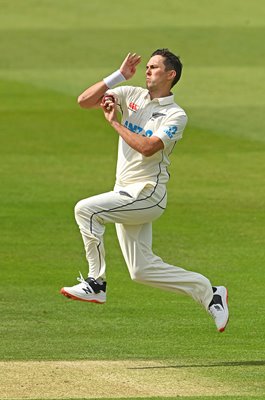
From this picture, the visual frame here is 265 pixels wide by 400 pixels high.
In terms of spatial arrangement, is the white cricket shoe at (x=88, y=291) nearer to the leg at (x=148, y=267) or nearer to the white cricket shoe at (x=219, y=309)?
the leg at (x=148, y=267)

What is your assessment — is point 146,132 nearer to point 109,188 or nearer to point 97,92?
point 97,92

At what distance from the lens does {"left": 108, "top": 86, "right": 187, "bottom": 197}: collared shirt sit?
425 inches

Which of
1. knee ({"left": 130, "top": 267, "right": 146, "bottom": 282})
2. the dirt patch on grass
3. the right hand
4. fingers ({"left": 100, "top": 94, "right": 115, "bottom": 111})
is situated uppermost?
the right hand

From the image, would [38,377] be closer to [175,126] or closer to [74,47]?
[175,126]

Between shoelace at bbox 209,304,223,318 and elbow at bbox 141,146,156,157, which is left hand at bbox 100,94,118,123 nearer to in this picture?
elbow at bbox 141,146,156,157

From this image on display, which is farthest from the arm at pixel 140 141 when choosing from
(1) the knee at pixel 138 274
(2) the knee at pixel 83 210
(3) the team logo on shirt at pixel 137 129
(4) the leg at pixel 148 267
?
(1) the knee at pixel 138 274

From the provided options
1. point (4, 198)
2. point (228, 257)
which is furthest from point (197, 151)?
point (228, 257)

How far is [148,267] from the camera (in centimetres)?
1088

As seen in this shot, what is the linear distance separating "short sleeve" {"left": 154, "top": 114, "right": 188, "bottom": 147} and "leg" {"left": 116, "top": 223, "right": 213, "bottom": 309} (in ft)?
2.62

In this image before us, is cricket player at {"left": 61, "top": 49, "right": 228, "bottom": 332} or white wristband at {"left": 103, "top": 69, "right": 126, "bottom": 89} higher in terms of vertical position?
white wristband at {"left": 103, "top": 69, "right": 126, "bottom": 89}

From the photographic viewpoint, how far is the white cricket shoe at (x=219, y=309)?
36.4 feet

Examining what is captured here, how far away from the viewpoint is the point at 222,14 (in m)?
37.7

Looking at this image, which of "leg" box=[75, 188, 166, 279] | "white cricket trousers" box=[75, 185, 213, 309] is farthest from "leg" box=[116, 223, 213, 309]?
"leg" box=[75, 188, 166, 279]

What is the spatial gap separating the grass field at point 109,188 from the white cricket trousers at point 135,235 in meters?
0.62
